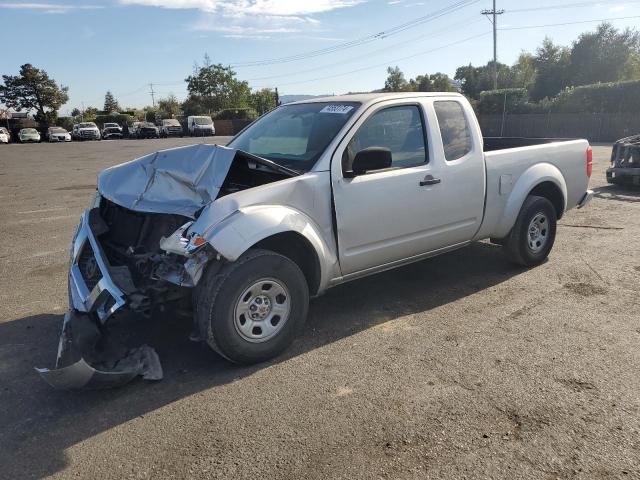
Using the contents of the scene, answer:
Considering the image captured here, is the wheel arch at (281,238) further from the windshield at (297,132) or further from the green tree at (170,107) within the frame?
the green tree at (170,107)

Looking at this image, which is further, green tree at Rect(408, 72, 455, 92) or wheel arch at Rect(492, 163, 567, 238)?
green tree at Rect(408, 72, 455, 92)

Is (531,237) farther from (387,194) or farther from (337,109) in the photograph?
(337,109)

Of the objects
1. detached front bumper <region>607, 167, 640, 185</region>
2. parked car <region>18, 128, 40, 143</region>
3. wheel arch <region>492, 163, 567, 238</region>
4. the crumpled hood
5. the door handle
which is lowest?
detached front bumper <region>607, 167, 640, 185</region>

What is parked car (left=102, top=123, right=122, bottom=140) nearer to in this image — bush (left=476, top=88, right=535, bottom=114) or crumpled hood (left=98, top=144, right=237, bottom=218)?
bush (left=476, top=88, right=535, bottom=114)

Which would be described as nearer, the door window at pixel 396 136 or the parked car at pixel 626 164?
the door window at pixel 396 136

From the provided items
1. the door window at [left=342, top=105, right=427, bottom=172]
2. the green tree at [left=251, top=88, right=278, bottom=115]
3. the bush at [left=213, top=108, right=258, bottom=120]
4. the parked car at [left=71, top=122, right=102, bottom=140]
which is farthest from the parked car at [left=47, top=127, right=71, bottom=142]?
the door window at [left=342, top=105, right=427, bottom=172]

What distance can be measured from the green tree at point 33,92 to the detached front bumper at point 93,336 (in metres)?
86.2

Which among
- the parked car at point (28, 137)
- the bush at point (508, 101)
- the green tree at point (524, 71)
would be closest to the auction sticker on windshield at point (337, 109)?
the bush at point (508, 101)

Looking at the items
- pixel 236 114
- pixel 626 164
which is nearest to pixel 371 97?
pixel 626 164

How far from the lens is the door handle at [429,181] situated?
4750 mm

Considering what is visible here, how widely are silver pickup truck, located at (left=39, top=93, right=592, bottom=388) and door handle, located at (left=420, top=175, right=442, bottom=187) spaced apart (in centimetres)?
1

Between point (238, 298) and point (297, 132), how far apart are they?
5.98ft

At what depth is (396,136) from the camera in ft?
15.6

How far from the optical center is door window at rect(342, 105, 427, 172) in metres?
4.45
